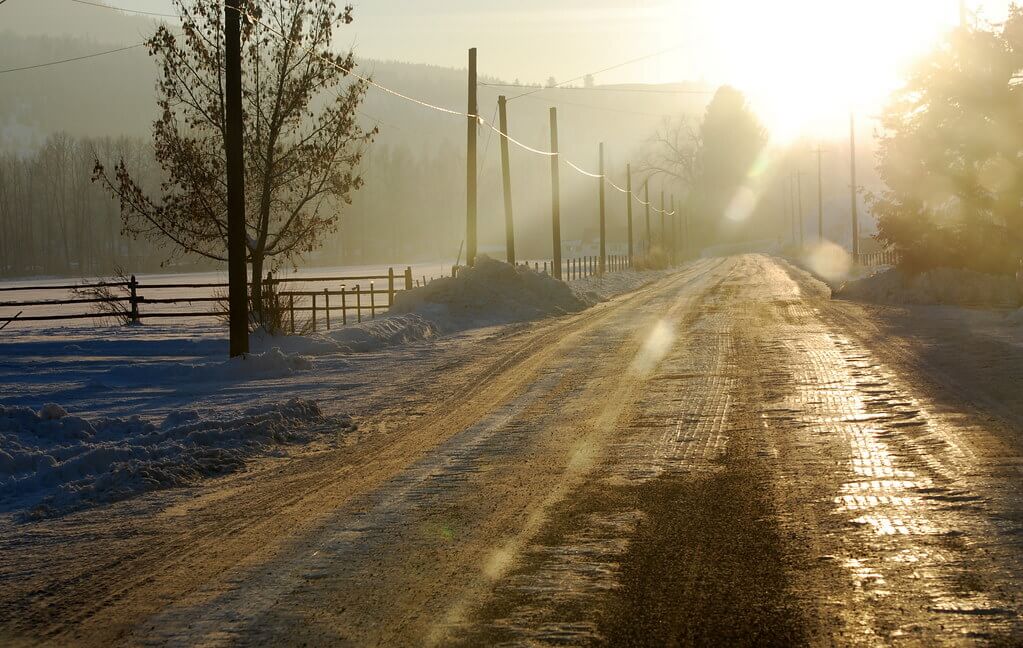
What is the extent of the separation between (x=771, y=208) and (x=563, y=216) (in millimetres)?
40145

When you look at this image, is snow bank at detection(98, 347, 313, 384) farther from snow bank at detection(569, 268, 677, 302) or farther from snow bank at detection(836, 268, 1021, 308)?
snow bank at detection(569, 268, 677, 302)

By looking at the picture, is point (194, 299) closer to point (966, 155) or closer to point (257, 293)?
point (257, 293)

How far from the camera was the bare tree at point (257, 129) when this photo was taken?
22578mm

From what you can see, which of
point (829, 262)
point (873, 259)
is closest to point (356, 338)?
point (829, 262)

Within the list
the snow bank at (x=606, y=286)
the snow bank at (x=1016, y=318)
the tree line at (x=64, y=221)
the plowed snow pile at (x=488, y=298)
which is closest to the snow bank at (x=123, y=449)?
the plowed snow pile at (x=488, y=298)

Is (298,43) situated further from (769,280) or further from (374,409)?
(769,280)

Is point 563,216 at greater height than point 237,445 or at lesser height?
greater

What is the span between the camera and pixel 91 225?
140875mm

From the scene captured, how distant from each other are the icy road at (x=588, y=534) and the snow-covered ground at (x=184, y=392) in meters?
0.72

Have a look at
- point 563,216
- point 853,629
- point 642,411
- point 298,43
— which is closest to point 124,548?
point 853,629

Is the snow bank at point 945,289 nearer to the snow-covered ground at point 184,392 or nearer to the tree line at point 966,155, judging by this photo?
the tree line at point 966,155

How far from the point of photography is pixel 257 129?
76.9 ft

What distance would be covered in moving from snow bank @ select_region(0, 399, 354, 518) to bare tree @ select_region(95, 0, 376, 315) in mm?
11639

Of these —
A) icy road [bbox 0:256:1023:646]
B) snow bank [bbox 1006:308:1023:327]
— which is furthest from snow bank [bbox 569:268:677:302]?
icy road [bbox 0:256:1023:646]
